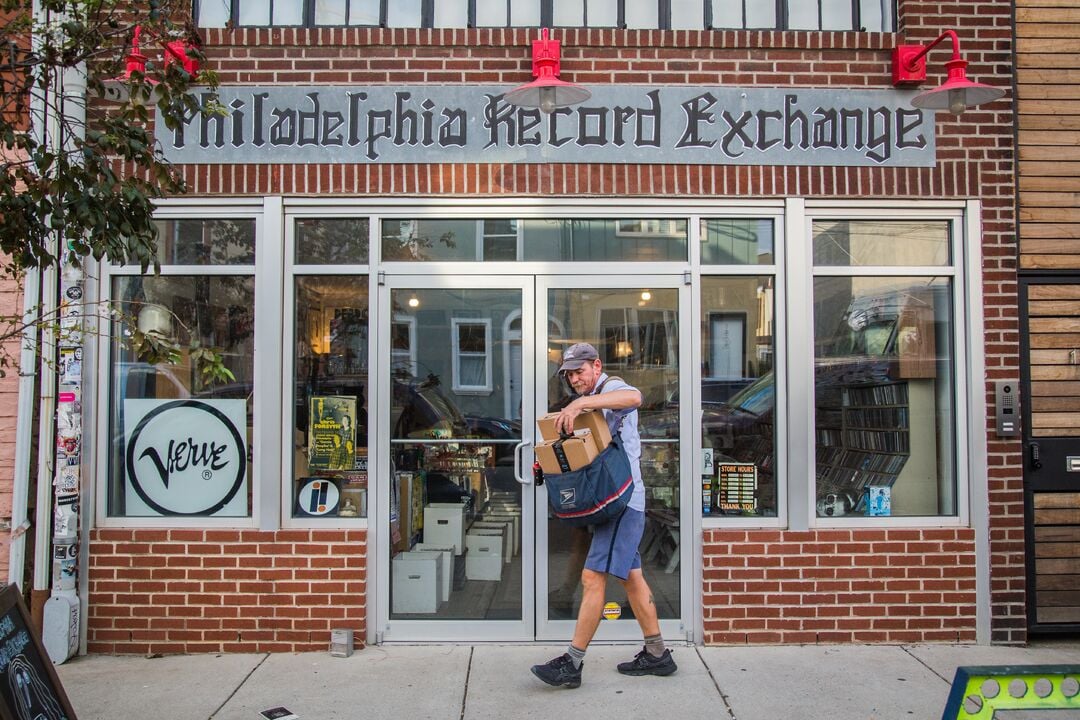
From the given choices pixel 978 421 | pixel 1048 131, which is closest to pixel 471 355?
pixel 978 421

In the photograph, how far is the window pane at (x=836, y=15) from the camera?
225 inches

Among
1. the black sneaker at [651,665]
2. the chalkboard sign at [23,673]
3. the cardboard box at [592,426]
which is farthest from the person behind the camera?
the black sneaker at [651,665]

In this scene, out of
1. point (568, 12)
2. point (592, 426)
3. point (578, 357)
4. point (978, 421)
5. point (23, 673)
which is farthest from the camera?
point (568, 12)

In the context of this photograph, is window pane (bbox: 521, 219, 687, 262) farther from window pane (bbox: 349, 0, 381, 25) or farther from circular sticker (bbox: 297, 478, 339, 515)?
circular sticker (bbox: 297, 478, 339, 515)

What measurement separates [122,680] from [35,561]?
3.13 ft

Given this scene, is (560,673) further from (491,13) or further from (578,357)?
(491,13)

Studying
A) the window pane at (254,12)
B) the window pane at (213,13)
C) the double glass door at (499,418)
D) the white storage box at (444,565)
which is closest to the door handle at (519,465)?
the double glass door at (499,418)

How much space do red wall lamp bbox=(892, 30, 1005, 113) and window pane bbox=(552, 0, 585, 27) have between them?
6.54ft

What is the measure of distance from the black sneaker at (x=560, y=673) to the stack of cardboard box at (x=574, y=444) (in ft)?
3.32

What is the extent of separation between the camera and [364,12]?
18.6ft

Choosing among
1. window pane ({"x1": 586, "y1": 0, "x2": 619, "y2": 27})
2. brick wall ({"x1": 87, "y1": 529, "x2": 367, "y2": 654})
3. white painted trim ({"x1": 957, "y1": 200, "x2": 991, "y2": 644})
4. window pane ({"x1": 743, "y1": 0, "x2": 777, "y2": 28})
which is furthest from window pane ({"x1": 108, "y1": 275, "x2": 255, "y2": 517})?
white painted trim ({"x1": 957, "y1": 200, "x2": 991, "y2": 644})

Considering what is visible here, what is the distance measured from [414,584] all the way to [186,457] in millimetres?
1637

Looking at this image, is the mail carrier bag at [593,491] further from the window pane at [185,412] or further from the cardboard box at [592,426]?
the window pane at [185,412]

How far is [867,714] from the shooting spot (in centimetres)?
432
